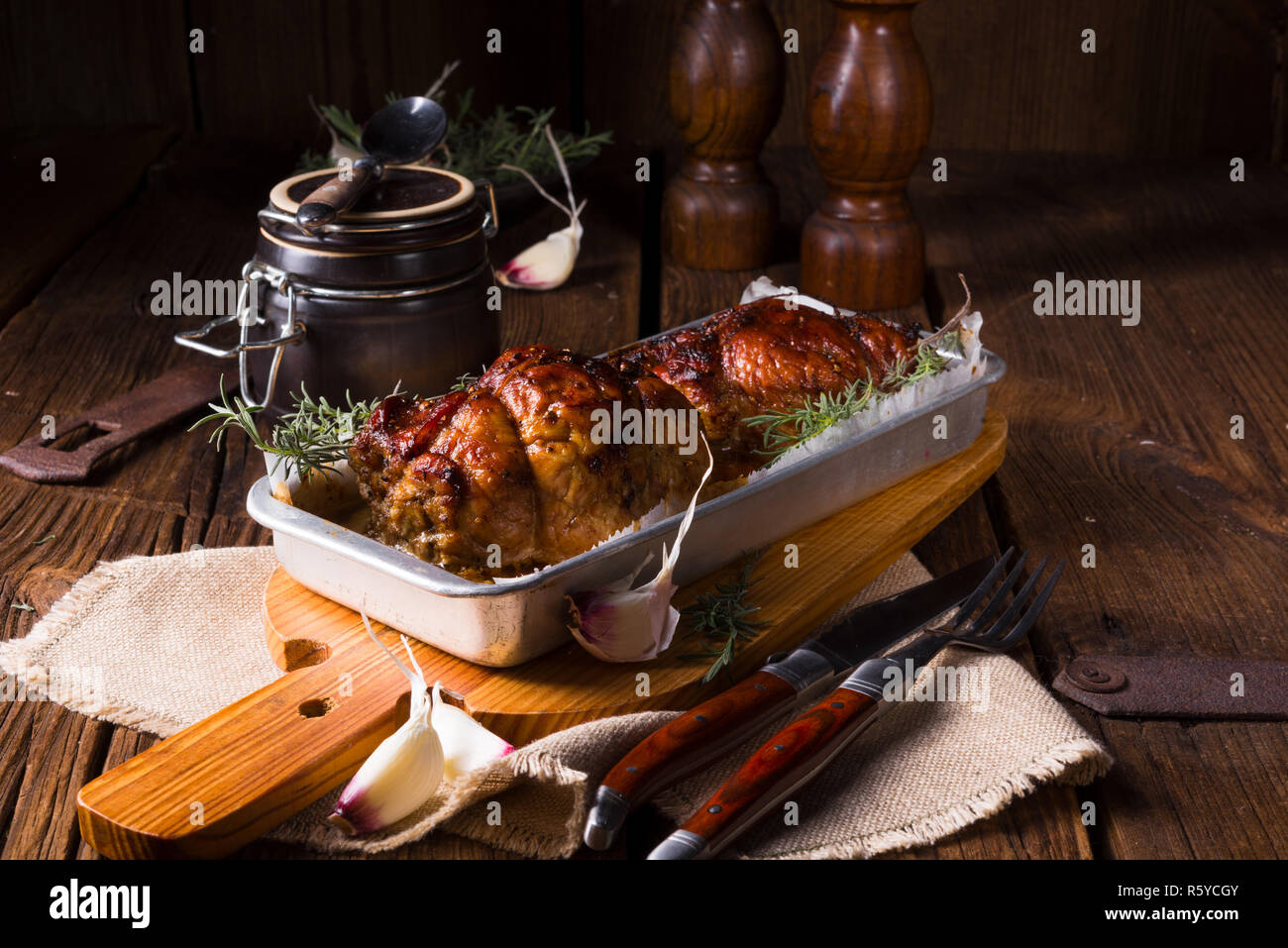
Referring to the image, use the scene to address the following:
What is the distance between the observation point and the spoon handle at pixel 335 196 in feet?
5.16

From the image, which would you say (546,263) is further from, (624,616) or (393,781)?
(393,781)

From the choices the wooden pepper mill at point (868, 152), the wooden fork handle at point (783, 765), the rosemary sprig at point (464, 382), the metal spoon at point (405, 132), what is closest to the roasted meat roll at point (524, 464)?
the rosemary sprig at point (464, 382)

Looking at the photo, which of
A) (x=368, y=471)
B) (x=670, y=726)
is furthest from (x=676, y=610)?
(x=368, y=471)

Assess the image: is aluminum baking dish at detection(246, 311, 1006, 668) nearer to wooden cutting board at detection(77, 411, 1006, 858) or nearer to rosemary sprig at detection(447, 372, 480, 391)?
wooden cutting board at detection(77, 411, 1006, 858)

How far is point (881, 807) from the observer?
1.10 m

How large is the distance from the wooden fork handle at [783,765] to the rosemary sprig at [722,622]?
12 cm

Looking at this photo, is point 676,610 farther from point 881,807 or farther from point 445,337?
point 445,337

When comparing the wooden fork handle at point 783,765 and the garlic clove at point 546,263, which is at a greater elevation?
the garlic clove at point 546,263

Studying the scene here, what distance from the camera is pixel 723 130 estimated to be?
229 cm

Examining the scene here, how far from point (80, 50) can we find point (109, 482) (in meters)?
1.66

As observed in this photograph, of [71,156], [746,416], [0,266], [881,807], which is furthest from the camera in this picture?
[71,156]

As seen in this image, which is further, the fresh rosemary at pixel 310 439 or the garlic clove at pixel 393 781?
the fresh rosemary at pixel 310 439

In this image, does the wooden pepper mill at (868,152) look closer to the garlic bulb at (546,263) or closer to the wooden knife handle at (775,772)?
the garlic bulb at (546,263)

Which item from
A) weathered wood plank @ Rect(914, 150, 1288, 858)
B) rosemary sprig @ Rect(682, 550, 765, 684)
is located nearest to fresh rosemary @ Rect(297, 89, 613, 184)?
weathered wood plank @ Rect(914, 150, 1288, 858)
